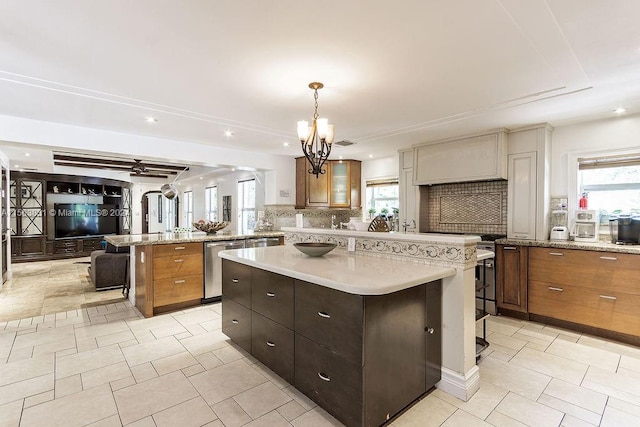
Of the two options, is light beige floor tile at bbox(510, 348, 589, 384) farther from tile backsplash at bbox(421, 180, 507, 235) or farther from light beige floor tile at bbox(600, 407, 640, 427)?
tile backsplash at bbox(421, 180, 507, 235)

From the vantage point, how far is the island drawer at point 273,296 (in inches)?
85.4

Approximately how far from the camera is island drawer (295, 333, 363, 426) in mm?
1685

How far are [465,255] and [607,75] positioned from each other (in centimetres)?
188

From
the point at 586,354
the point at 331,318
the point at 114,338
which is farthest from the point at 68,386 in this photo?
the point at 586,354

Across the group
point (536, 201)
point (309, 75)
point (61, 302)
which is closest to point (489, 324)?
point (536, 201)

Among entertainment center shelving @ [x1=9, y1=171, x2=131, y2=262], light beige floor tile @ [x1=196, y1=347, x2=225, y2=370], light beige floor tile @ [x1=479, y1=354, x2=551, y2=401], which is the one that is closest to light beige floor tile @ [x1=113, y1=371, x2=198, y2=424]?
light beige floor tile @ [x1=196, y1=347, x2=225, y2=370]

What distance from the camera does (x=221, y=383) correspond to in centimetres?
228

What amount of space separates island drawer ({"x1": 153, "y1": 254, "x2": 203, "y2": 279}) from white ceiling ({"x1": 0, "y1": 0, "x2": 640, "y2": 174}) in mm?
1666

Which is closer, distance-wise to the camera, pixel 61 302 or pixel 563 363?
pixel 563 363

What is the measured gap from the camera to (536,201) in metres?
3.77

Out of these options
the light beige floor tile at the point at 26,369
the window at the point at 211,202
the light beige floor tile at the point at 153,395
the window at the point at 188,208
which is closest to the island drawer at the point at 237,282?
the light beige floor tile at the point at 153,395

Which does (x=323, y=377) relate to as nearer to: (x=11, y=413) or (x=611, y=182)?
(x=11, y=413)

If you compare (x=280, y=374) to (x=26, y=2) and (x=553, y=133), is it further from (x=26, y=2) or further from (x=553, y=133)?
(x=553, y=133)

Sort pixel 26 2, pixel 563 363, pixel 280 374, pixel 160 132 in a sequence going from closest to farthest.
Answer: pixel 26 2 → pixel 280 374 → pixel 563 363 → pixel 160 132
